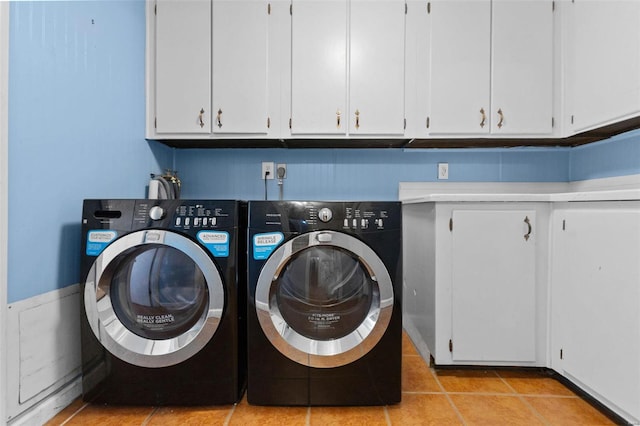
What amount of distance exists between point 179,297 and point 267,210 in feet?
1.66

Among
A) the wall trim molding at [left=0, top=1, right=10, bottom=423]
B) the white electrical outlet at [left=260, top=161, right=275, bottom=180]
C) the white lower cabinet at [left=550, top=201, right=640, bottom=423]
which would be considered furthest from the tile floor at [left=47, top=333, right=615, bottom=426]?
the white electrical outlet at [left=260, top=161, right=275, bottom=180]

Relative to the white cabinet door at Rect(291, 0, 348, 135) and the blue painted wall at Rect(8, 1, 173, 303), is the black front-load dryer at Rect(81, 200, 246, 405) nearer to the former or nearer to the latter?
the blue painted wall at Rect(8, 1, 173, 303)

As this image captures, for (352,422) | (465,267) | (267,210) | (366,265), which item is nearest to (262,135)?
(267,210)

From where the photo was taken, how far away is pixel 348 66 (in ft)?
6.44

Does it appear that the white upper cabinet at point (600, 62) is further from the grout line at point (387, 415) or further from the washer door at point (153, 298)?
the washer door at point (153, 298)

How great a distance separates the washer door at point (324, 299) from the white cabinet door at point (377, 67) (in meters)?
0.93

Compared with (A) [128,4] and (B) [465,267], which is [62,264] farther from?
(B) [465,267]

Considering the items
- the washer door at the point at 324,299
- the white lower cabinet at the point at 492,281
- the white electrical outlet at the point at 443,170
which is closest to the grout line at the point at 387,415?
the washer door at the point at 324,299

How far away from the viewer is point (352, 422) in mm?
1277

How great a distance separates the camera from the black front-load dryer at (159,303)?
1309 millimetres

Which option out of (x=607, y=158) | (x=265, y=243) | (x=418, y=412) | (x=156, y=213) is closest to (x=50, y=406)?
(x=156, y=213)

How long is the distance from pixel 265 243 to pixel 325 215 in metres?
0.26

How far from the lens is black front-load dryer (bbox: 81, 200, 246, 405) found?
4.29ft

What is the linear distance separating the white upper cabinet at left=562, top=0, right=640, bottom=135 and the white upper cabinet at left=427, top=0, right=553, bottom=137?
0.34ft
